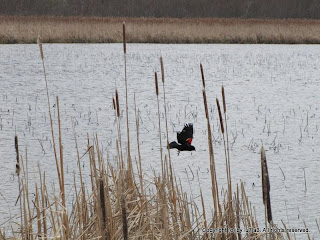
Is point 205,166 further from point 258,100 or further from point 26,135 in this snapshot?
point 258,100

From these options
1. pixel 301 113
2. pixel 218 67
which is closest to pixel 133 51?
pixel 218 67

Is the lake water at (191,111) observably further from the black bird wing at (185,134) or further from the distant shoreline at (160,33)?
the distant shoreline at (160,33)

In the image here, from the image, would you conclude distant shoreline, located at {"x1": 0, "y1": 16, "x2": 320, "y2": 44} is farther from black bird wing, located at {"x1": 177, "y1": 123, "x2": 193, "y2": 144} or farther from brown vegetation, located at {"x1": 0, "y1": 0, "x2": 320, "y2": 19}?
brown vegetation, located at {"x1": 0, "y1": 0, "x2": 320, "y2": 19}

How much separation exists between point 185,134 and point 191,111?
8.11ft

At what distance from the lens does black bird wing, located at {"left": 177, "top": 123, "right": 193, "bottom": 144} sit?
499cm

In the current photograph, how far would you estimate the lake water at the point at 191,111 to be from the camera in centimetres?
439

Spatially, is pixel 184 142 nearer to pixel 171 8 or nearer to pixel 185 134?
pixel 185 134

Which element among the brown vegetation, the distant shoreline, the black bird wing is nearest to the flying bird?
the black bird wing

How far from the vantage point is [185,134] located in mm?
5035

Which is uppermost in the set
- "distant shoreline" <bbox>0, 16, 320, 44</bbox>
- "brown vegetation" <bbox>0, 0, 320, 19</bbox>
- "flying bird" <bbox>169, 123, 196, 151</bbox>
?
"brown vegetation" <bbox>0, 0, 320, 19</bbox>

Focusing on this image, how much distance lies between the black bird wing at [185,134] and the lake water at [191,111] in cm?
13

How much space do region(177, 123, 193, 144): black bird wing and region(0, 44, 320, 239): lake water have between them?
0.41ft

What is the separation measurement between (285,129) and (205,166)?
1.94m

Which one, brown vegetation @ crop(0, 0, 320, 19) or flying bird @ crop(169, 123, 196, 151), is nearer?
flying bird @ crop(169, 123, 196, 151)
